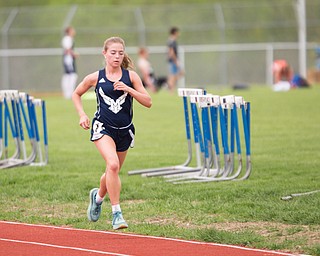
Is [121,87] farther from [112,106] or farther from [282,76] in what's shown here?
[282,76]

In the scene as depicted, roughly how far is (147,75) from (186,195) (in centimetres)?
2431

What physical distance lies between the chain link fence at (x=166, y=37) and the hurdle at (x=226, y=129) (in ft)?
85.4

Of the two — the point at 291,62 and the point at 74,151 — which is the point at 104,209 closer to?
the point at 74,151

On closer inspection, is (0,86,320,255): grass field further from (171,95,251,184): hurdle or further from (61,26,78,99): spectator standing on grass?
(61,26,78,99): spectator standing on grass

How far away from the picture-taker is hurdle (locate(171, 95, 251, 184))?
12.4 metres

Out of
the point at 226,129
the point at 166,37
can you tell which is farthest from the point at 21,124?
the point at 166,37

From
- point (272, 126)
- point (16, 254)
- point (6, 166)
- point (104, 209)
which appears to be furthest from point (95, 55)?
point (16, 254)

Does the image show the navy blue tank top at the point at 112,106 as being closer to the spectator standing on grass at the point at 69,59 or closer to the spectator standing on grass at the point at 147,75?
the spectator standing on grass at the point at 69,59

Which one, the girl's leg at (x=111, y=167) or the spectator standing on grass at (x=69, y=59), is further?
the spectator standing on grass at (x=69, y=59)

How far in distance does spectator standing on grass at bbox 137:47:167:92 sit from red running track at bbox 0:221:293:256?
25640 mm

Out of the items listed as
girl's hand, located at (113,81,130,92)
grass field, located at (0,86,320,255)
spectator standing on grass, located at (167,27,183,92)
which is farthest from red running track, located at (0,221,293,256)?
spectator standing on grass, located at (167,27,183,92)

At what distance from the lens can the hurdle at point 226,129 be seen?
488 inches

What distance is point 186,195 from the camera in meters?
12.0

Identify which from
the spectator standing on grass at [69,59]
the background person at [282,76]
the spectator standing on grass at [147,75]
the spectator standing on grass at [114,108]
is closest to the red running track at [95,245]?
the spectator standing on grass at [114,108]
